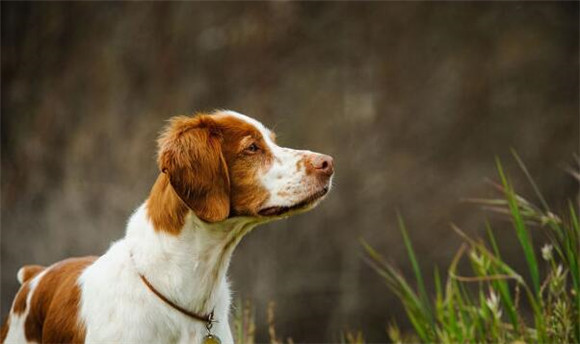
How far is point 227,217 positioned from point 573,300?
1736mm

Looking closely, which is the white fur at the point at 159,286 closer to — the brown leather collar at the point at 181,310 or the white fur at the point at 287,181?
the brown leather collar at the point at 181,310

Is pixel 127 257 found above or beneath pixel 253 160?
beneath

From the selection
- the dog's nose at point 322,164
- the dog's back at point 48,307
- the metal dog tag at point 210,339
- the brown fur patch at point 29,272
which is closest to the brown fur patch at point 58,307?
the dog's back at point 48,307

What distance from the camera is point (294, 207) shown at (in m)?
3.16

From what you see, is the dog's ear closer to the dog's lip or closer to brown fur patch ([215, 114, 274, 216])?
brown fur patch ([215, 114, 274, 216])

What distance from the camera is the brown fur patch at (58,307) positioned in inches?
128

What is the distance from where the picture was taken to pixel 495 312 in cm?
378

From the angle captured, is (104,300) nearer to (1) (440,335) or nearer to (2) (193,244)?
(2) (193,244)

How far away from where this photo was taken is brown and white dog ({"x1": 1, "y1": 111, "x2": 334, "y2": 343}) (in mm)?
3115

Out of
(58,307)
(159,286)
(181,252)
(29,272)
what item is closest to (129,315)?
(159,286)

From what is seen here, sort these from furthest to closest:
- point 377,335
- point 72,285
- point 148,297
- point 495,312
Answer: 1. point 377,335
2. point 495,312
3. point 72,285
4. point 148,297

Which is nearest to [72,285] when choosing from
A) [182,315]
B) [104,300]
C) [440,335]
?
[104,300]

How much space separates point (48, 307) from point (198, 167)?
92 cm

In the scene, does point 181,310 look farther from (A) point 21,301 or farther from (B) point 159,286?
(A) point 21,301
